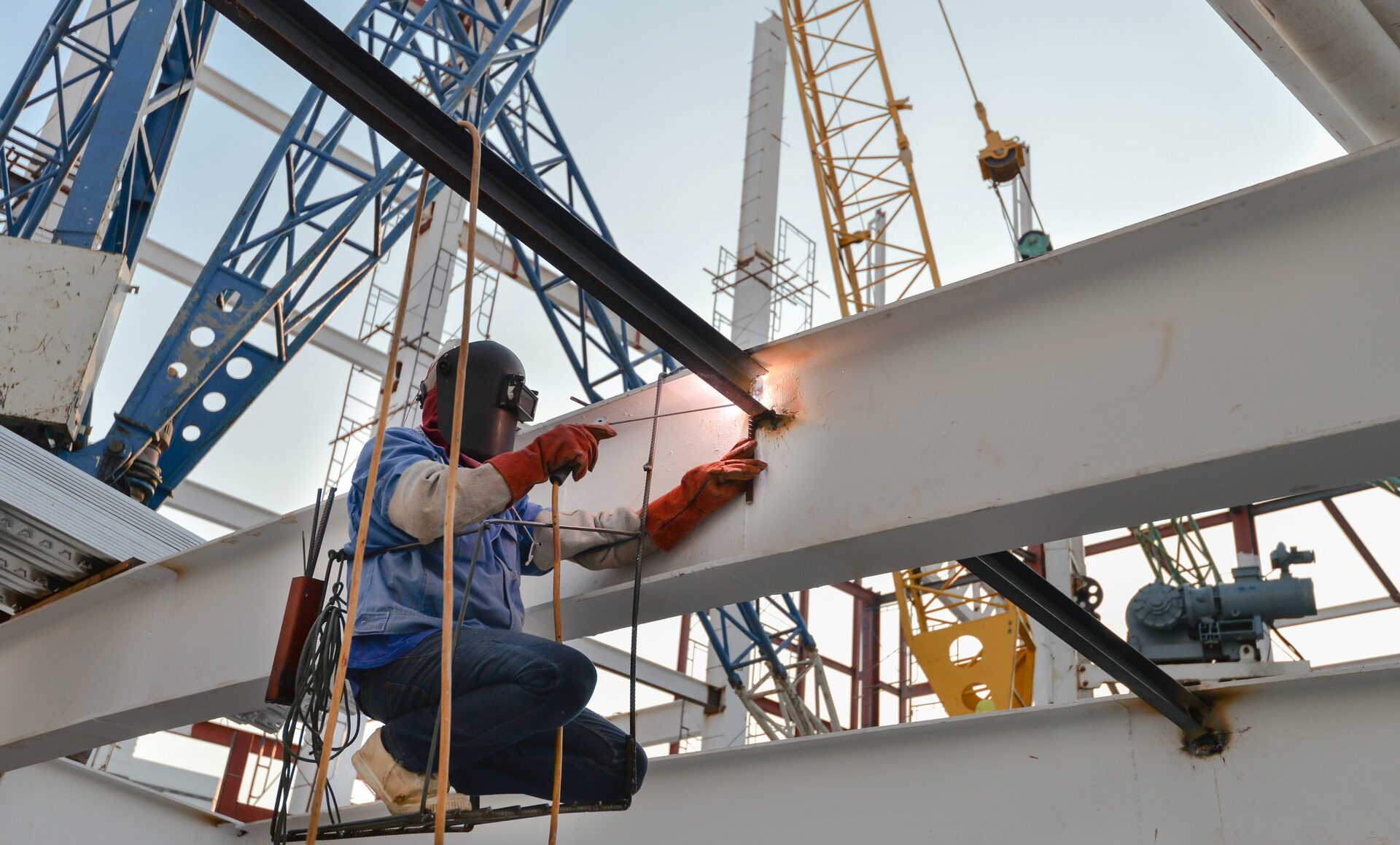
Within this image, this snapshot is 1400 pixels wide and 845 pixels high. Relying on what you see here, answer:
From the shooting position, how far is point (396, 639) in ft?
13.9

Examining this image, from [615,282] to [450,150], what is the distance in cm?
75

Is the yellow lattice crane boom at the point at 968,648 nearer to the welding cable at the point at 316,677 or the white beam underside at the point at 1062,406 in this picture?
the white beam underside at the point at 1062,406

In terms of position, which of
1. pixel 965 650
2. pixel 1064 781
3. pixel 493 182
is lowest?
pixel 1064 781

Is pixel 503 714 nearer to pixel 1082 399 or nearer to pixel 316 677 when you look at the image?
pixel 316 677

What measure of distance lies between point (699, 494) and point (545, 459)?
2.49 ft

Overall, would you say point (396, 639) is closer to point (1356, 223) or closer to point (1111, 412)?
point (1111, 412)

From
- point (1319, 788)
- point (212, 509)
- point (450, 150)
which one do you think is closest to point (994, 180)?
point (212, 509)

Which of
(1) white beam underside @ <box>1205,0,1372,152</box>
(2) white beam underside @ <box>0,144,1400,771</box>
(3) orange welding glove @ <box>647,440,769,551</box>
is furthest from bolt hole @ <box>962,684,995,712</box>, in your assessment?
(3) orange welding glove @ <box>647,440,769,551</box>

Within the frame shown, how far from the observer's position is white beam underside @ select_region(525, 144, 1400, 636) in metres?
3.59

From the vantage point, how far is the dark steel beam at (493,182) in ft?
11.8

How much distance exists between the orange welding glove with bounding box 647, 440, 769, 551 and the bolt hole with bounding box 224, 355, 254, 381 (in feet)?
18.5

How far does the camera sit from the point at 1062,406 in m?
4.03

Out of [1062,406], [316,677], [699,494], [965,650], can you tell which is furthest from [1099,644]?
[965,650]

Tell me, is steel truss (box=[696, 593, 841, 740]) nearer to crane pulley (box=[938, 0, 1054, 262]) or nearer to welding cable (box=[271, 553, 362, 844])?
crane pulley (box=[938, 0, 1054, 262])
